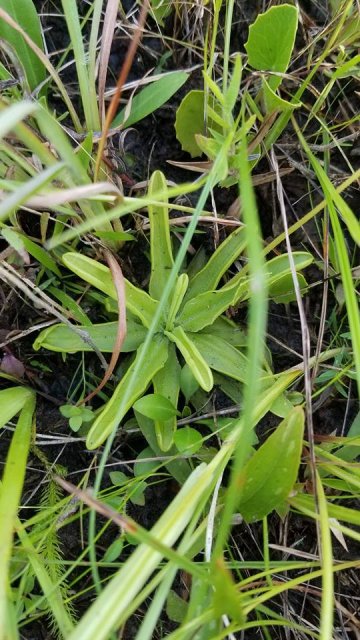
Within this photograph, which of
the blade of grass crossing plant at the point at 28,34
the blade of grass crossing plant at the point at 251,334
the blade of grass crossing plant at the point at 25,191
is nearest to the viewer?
the blade of grass crossing plant at the point at 251,334

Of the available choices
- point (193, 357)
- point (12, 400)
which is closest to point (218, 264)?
point (193, 357)

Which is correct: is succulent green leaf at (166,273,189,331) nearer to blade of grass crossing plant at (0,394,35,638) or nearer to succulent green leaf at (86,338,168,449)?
succulent green leaf at (86,338,168,449)

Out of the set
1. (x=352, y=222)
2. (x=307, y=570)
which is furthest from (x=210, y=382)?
(x=307, y=570)

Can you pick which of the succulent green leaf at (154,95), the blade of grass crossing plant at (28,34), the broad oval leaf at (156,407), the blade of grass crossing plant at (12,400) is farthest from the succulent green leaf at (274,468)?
the blade of grass crossing plant at (28,34)

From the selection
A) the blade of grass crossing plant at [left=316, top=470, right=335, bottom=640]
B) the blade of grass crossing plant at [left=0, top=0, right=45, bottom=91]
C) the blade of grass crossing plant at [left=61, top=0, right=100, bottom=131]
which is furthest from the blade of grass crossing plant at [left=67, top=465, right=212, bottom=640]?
the blade of grass crossing plant at [left=0, top=0, right=45, bottom=91]

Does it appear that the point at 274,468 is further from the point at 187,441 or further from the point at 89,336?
the point at 89,336

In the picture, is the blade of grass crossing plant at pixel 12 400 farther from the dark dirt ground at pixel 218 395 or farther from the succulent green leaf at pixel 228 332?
the succulent green leaf at pixel 228 332

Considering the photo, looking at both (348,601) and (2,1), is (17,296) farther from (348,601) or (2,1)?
(348,601)

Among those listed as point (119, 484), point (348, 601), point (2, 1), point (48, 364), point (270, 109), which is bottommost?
point (348, 601)
